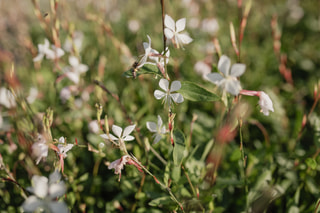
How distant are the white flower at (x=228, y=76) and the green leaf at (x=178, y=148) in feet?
0.70

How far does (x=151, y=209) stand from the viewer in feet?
3.22

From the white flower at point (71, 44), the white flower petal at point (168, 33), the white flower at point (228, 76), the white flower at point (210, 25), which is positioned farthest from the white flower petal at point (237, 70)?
the white flower at point (210, 25)

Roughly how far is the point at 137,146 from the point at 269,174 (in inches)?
22.6

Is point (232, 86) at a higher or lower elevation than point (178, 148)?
higher

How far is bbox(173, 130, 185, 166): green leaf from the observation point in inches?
28.9

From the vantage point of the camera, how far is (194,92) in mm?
743

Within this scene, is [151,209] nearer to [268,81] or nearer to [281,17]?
[268,81]

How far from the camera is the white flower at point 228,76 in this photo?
632mm

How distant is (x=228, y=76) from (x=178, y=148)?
26 centimetres

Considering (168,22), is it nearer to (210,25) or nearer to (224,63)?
(224,63)

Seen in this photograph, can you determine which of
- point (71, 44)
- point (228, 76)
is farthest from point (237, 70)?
point (71, 44)

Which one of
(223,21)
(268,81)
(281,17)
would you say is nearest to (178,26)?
(268,81)

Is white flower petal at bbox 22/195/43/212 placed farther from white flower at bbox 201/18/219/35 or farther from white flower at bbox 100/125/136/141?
white flower at bbox 201/18/219/35

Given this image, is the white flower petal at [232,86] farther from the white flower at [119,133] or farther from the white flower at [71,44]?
the white flower at [71,44]
